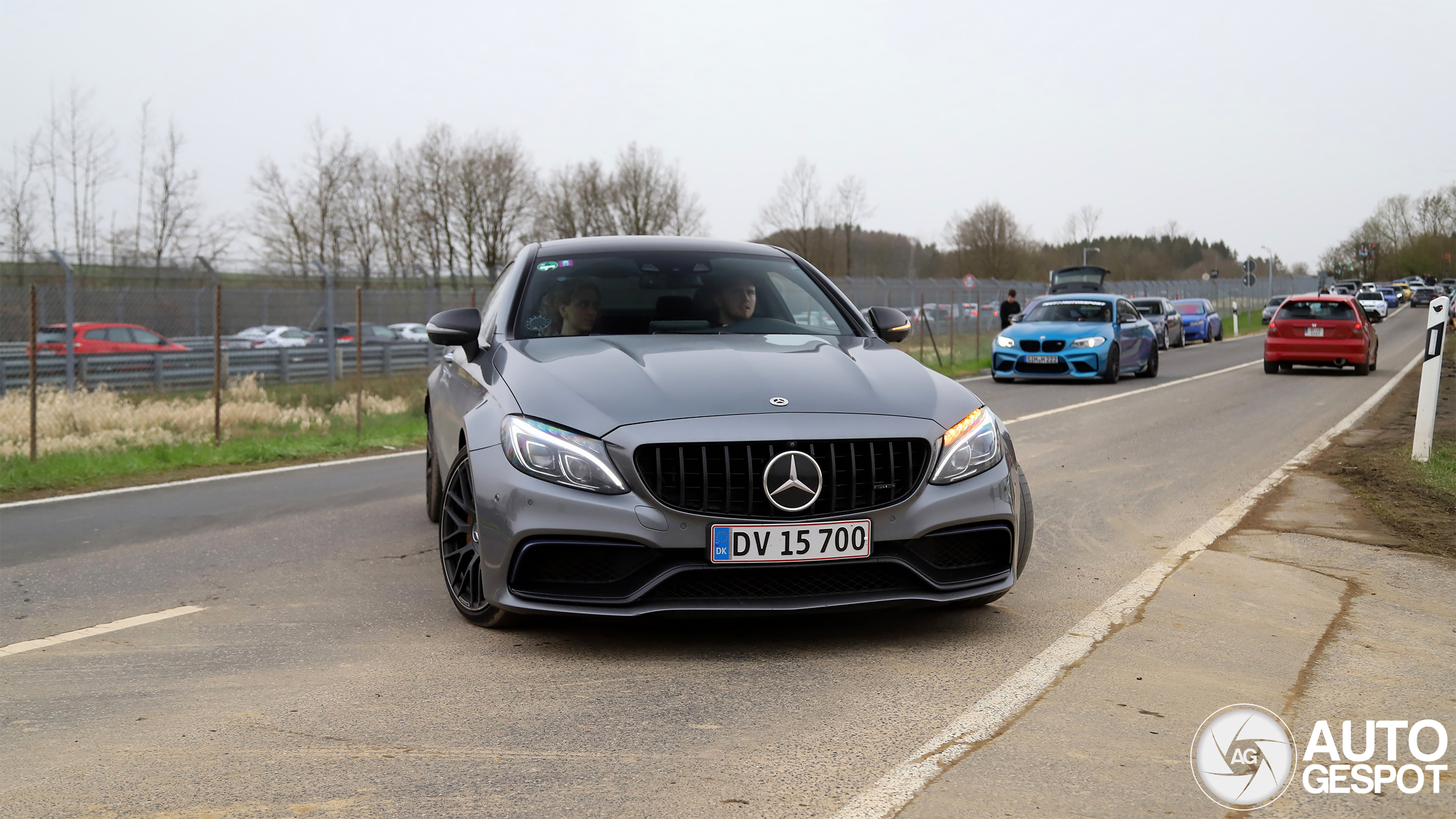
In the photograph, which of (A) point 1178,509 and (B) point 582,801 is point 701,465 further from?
(A) point 1178,509

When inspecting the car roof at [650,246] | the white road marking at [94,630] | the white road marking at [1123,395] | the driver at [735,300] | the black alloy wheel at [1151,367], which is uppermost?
the car roof at [650,246]

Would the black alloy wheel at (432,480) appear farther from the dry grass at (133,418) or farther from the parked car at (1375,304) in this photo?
the parked car at (1375,304)

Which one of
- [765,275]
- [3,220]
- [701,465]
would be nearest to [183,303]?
[3,220]

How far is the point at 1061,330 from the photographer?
2131 centimetres

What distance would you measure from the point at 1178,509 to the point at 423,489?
16.9ft

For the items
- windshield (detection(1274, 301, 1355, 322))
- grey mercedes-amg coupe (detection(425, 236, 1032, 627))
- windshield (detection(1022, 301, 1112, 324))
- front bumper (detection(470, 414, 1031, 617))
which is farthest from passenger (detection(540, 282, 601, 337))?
windshield (detection(1274, 301, 1355, 322))

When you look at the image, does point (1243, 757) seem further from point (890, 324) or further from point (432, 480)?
point (432, 480)

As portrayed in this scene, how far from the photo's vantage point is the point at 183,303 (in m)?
24.9

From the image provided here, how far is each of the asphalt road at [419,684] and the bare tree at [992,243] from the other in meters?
85.1

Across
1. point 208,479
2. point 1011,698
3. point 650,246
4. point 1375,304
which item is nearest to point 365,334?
point 208,479

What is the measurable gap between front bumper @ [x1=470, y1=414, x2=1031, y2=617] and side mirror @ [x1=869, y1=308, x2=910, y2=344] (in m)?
1.45

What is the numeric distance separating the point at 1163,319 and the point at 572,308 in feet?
110

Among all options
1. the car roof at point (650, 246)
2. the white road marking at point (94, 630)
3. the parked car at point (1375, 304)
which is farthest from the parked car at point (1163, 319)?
the white road marking at point (94, 630)

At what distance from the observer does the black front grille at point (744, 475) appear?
13.6 feet
